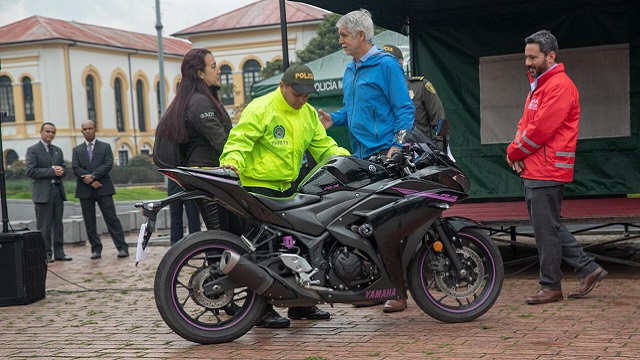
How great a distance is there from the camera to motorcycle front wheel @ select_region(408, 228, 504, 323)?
684cm

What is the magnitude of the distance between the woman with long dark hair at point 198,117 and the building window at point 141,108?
212 feet

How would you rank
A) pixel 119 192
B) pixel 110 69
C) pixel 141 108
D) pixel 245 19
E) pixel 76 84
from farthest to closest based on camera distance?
pixel 141 108 < pixel 245 19 < pixel 110 69 < pixel 76 84 < pixel 119 192

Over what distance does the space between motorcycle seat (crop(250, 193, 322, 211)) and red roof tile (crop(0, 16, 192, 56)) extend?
60465 mm

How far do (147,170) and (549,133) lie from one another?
138 feet

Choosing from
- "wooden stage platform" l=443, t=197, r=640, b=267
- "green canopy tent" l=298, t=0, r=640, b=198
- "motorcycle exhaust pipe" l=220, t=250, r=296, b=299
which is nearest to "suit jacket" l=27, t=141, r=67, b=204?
"green canopy tent" l=298, t=0, r=640, b=198

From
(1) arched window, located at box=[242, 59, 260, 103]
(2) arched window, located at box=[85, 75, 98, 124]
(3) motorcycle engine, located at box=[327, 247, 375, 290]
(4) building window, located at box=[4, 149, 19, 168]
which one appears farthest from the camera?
(1) arched window, located at box=[242, 59, 260, 103]

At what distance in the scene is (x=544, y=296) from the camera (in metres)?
7.64

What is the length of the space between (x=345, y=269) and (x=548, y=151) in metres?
2.05

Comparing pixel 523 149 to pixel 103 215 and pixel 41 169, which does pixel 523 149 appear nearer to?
pixel 103 215

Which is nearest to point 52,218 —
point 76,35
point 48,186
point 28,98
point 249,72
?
point 48,186

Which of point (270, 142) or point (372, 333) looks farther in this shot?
point (270, 142)

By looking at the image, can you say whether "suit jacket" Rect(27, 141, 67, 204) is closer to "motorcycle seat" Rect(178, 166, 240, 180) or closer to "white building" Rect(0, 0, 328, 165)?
"motorcycle seat" Rect(178, 166, 240, 180)

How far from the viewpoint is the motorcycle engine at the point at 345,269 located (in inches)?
257

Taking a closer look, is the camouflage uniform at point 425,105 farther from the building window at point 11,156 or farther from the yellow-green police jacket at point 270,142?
the building window at point 11,156
